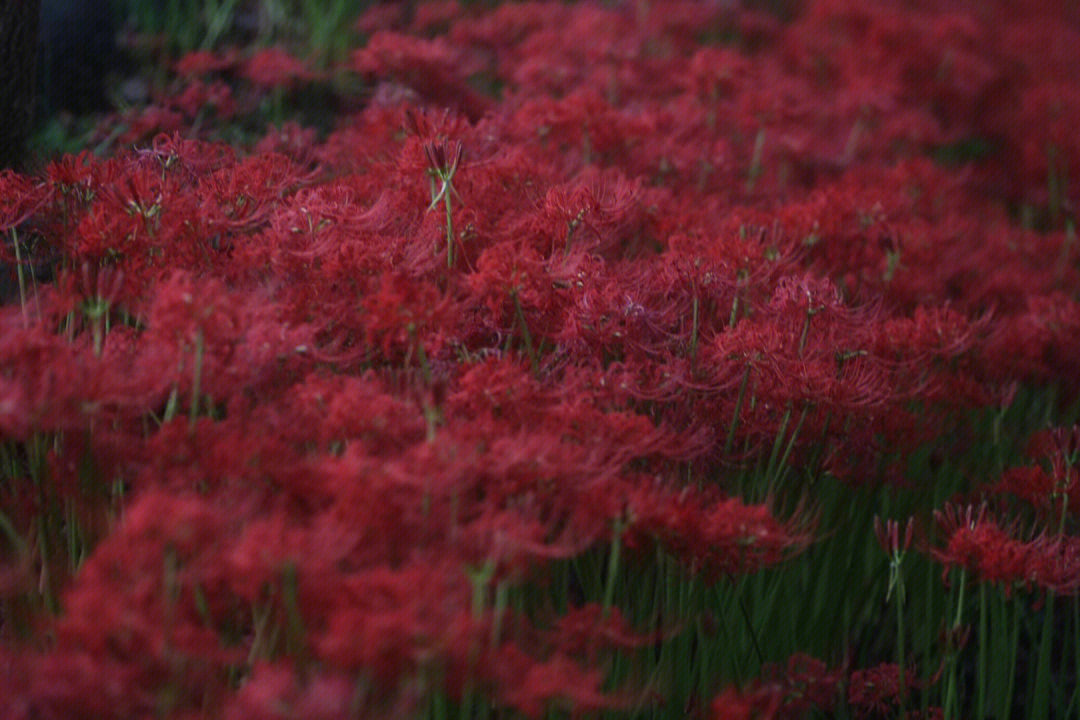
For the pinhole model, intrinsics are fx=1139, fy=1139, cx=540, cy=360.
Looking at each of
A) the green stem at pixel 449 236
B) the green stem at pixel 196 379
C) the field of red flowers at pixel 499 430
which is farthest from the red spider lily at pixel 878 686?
the green stem at pixel 196 379

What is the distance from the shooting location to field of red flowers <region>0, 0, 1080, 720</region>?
1144 mm

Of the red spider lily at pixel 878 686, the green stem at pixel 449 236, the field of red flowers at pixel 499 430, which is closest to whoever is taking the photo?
the field of red flowers at pixel 499 430

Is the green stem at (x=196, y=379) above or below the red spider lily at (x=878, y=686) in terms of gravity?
above

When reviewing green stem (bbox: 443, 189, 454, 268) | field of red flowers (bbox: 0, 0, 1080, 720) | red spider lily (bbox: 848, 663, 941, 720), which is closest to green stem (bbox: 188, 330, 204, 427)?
field of red flowers (bbox: 0, 0, 1080, 720)

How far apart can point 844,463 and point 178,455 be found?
47.0 inches

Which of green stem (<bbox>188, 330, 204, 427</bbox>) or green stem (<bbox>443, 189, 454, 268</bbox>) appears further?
green stem (<bbox>443, 189, 454, 268</bbox>)

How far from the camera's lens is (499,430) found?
139cm

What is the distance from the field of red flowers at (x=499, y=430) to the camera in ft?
3.75

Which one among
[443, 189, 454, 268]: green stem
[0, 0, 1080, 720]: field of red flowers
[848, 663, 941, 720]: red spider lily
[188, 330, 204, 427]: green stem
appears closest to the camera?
[0, 0, 1080, 720]: field of red flowers

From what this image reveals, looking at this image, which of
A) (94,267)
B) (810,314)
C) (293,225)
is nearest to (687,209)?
(810,314)

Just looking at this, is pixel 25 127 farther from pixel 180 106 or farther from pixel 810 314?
pixel 810 314

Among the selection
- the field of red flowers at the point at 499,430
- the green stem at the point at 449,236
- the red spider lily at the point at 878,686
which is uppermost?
the green stem at the point at 449,236

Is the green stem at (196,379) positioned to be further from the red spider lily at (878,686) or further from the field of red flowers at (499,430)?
the red spider lily at (878,686)

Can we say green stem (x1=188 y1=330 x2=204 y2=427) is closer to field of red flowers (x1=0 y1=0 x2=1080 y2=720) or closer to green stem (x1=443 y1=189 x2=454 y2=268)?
field of red flowers (x1=0 y1=0 x2=1080 y2=720)
